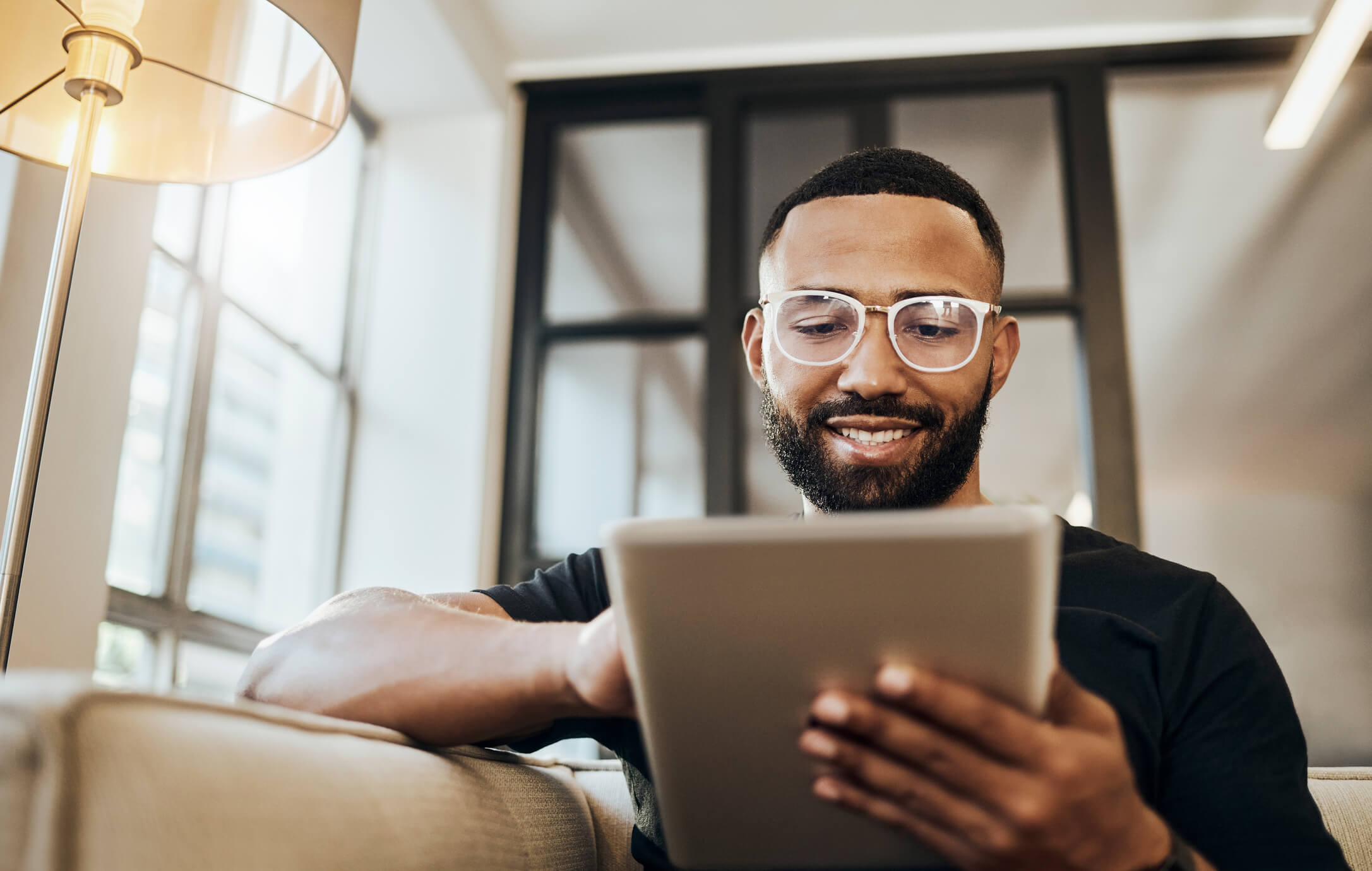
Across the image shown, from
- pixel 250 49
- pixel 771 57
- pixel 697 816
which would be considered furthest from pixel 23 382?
pixel 771 57

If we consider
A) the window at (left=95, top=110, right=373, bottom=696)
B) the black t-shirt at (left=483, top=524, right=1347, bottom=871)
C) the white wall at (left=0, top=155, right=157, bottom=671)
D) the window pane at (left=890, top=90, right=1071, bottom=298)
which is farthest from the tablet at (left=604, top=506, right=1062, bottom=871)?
the window pane at (left=890, top=90, right=1071, bottom=298)

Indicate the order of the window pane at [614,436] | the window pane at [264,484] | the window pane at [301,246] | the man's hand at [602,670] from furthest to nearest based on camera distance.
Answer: the window pane at [614,436] → the window pane at [301,246] → the window pane at [264,484] → the man's hand at [602,670]

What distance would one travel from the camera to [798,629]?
561mm

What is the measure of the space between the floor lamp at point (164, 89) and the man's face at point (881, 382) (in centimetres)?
62

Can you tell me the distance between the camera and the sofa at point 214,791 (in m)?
0.45

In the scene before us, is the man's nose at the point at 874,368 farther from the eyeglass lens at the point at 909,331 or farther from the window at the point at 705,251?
the window at the point at 705,251

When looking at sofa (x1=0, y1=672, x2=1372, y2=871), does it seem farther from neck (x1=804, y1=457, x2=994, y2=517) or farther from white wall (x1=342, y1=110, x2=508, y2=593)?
white wall (x1=342, y1=110, x2=508, y2=593)

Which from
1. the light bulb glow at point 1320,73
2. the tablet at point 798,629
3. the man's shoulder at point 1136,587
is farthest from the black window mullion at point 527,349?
the tablet at point 798,629

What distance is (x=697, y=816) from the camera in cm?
66

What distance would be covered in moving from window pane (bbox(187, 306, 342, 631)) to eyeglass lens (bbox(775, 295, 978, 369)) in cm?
166

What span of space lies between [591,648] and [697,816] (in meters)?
0.13

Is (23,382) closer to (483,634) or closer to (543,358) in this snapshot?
(483,634)

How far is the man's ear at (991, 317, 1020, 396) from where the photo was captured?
141 cm

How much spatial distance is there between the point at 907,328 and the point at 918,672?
29.3 inches
